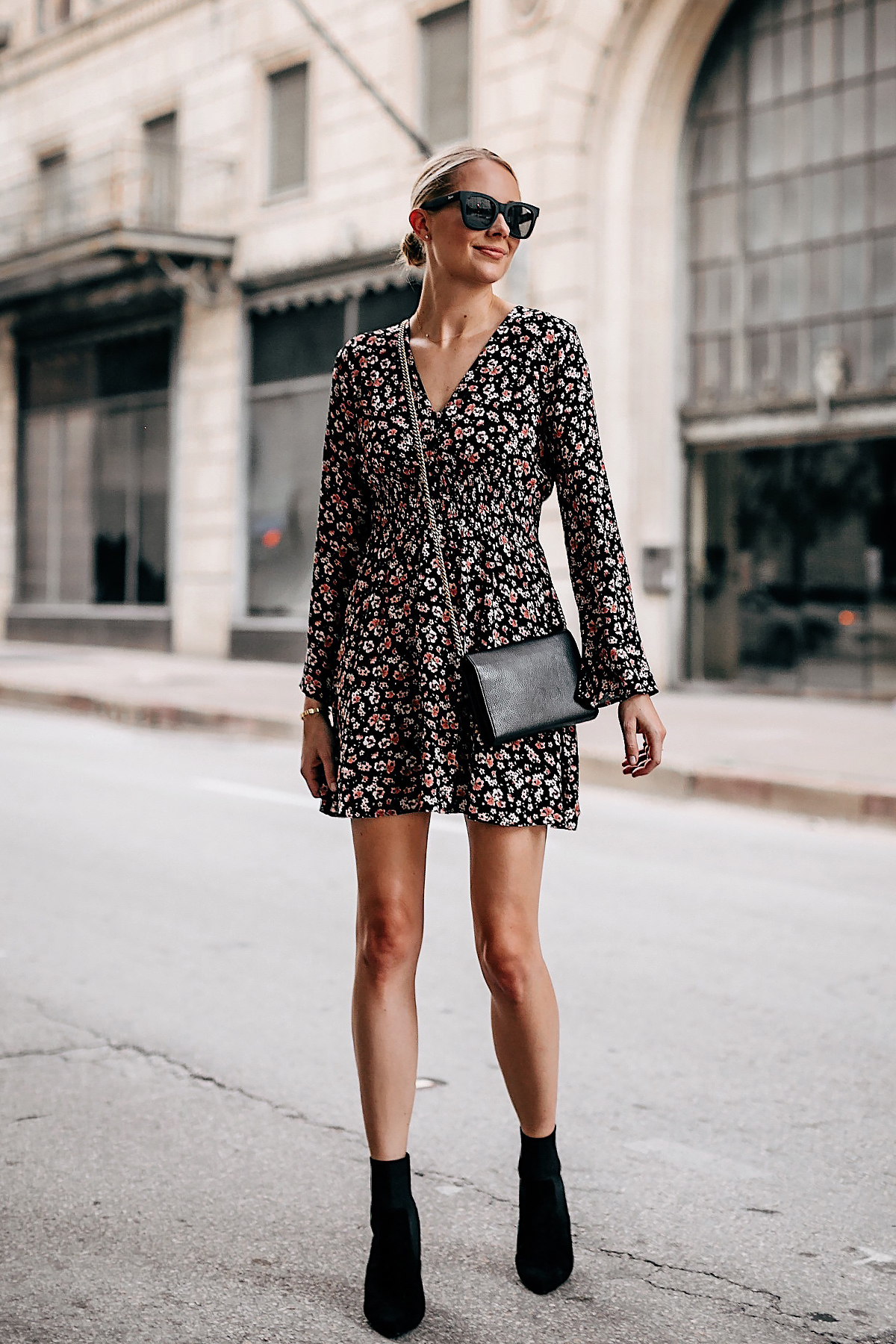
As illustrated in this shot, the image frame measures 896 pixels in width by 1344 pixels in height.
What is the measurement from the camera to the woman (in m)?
2.60

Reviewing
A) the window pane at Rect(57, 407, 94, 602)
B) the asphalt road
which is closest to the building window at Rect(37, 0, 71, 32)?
the window pane at Rect(57, 407, 94, 602)

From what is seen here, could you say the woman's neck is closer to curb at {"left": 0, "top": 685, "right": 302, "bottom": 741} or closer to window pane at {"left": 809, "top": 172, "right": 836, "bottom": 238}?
curb at {"left": 0, "top": 685, "right": 302, "bottom": 741}

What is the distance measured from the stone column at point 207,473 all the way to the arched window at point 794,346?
6.60 m

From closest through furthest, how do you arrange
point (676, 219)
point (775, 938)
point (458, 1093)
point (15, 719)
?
point (458, 1093)
point (775, 938)
point (15, 719)
point (676, 219)

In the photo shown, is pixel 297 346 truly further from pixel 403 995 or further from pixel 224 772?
pixel 403 995

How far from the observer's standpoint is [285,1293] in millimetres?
2658

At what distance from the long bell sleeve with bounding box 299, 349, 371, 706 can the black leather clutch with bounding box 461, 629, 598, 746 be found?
337 millimetres

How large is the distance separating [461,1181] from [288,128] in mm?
17965

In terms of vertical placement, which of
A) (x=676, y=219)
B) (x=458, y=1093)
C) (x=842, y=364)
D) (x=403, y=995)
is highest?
(x=676, y=219)

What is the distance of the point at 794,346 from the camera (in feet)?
48.9

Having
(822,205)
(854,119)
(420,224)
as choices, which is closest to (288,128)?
(822,205)

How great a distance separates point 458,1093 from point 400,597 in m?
1.62

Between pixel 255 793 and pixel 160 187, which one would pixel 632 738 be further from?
pixel 160 187

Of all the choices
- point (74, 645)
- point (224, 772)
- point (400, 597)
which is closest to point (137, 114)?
point (74, 645)
